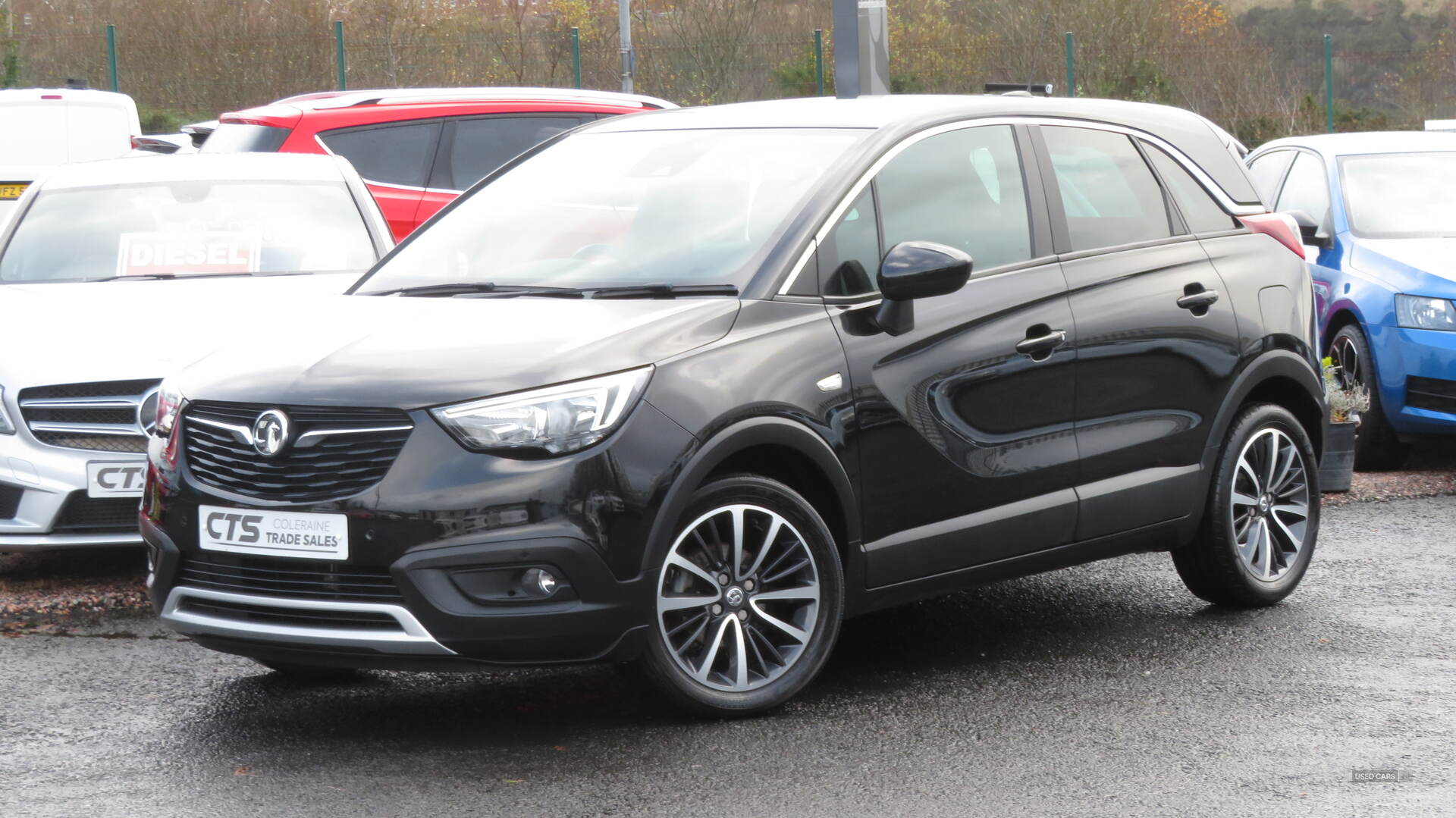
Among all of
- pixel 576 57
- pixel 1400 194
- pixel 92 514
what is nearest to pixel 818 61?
pixel 576 57

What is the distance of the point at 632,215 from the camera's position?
557 cm

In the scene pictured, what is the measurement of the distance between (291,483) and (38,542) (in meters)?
2.32

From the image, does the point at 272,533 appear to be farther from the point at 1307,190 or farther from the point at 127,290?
the point at 1307,190

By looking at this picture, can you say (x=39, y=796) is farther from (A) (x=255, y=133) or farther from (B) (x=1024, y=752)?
(A) (x=255, y=133)

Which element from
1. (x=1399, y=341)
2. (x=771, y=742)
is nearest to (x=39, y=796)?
(x=771, y=742)

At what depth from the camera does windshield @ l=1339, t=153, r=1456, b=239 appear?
408 inches

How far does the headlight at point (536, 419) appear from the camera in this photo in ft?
14.9

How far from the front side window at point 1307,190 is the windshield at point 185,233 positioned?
5.76m

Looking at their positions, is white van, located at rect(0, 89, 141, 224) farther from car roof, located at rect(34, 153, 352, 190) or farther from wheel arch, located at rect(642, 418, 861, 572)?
wheel arch, located at rect(642, 418, 861, 572)

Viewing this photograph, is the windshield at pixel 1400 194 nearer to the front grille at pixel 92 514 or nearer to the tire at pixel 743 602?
the tire at pixel 743 602

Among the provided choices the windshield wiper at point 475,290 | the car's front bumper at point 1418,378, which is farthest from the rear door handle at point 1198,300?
the car's front bumper at point 1418,378

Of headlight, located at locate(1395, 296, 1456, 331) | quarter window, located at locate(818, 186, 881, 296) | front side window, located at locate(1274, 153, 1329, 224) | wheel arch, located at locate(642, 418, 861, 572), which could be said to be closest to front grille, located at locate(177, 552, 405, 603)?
wheel arch, located at locate(642, 418, 861, 572)

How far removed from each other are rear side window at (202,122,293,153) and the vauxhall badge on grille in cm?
766

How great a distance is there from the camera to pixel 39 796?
442 centimetres
